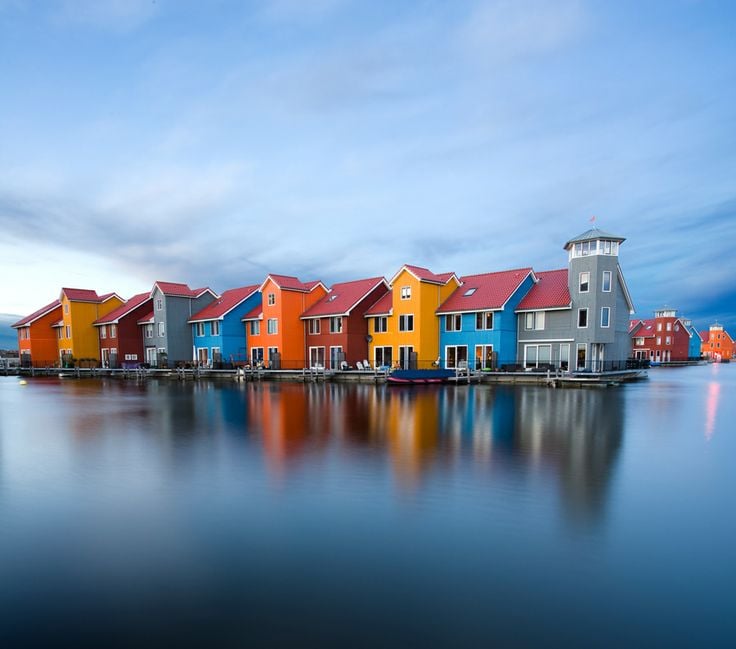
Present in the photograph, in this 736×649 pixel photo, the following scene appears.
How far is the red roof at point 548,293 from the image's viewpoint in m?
31.0

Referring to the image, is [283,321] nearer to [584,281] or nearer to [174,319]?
[174,319]

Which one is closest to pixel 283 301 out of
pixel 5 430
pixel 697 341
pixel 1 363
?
pixel 5 430

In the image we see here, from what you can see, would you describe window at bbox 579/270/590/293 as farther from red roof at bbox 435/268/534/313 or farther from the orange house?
the orange house

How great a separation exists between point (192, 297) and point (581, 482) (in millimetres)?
45641

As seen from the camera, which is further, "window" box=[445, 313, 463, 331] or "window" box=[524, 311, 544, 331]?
"window" box=[445, 313, 463, 331]

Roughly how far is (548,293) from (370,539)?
30.2 metres

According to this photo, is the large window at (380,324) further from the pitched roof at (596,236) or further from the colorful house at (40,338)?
the colorful house at (40,338)

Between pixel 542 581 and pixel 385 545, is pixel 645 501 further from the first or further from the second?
pixel 385 545

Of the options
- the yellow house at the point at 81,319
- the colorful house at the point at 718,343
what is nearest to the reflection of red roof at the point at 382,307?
the yellow house at the point at 81,319

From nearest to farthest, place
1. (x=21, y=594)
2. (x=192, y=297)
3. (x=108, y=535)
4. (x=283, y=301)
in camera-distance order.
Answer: (x=21, y=594), (x=108, y=535), (x=283, y=301), (x=192, y=297)

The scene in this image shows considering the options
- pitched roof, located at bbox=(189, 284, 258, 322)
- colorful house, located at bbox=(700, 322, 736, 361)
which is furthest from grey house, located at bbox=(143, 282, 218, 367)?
colorful house, located at bbox=(700, 322, 736, 361)

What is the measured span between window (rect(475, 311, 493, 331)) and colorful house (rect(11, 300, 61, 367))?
57334 millimetres

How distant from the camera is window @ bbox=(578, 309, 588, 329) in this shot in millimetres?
29891

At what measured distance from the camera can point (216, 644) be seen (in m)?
4.19
